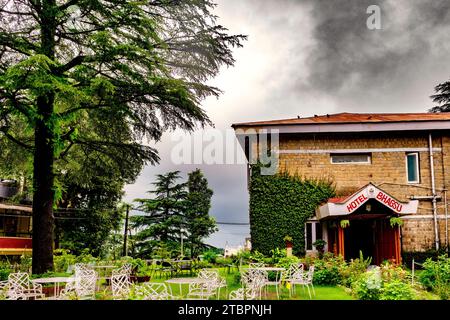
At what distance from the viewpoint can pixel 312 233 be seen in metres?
17.6

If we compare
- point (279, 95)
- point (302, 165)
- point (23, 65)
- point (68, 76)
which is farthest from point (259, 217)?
point (23, 65)

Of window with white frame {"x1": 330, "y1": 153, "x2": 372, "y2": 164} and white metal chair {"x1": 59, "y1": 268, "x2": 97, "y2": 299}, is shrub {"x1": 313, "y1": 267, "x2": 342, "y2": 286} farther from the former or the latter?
white metal chair {"x1": 59, "y1": 268, "x2": 97, "y2": 299}

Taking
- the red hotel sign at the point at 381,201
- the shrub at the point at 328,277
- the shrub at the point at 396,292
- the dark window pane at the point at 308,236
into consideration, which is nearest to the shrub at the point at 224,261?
the dark window pane at the point at 308,236

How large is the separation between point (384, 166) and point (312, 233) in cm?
383

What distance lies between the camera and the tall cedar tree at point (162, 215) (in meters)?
31.0

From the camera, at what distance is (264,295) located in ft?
37.9

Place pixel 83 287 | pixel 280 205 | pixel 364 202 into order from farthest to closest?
pixel 280 205
pixel 364 202
pixel 83 287

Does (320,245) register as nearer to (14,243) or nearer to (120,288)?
(120,288)

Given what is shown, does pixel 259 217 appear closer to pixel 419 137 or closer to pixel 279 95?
pixel 279 95

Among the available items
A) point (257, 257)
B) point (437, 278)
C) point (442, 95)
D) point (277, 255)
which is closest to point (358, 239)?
point (277, 255)

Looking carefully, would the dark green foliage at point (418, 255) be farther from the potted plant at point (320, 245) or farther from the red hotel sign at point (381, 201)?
the potted plant at point (320, 245)

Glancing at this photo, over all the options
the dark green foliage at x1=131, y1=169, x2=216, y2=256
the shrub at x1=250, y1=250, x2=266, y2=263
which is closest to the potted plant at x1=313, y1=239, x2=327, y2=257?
the shrub at x1=250, y1=250, x2=266, y2=263

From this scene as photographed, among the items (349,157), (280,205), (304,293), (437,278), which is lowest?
(304,293)

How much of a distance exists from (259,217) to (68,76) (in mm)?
8559
